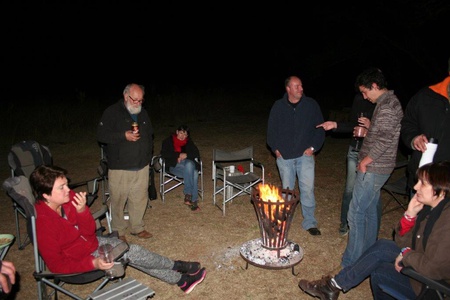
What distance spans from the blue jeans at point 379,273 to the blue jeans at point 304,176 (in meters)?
1.61

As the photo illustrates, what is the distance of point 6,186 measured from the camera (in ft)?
12.3

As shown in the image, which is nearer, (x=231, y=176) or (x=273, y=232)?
(x=273, y=232)

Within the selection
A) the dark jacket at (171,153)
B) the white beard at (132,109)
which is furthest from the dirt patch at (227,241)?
the white beard at (132,109)

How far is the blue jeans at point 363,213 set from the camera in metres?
3.95

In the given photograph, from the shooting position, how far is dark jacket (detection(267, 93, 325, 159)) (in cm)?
489

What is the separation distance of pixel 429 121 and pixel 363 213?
1.18 m

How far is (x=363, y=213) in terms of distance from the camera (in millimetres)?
4082

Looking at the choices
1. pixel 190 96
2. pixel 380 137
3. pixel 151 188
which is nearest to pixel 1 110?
pixel 190 96

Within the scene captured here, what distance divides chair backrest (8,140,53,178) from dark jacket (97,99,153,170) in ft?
3.06

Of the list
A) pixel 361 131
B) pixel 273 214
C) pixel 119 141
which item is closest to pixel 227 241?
pixel 273 214

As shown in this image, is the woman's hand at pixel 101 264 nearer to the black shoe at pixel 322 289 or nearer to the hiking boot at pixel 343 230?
the black shoe at pixel 322 289

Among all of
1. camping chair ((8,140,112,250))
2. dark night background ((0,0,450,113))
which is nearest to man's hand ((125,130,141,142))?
camping chair ((8,140,112,250))

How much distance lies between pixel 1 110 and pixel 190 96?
21.7ft

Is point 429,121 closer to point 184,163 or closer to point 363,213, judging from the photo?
point 363,213
